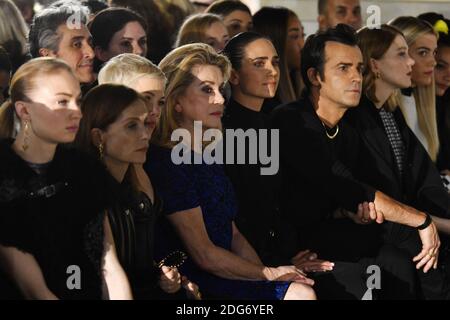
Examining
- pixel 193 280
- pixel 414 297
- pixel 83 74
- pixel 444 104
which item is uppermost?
pixel 83 74

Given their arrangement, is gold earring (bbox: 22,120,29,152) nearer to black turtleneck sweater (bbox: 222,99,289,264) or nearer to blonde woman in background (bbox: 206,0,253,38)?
black turtleneck sweater (bbox: 222,99,289,264)

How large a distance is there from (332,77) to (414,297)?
3.24 ft

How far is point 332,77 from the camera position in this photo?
3990 millimetres

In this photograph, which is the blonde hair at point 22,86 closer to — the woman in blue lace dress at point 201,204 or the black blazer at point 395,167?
the woman in blue lace dress at point 201,204

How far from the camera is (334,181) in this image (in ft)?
12.5

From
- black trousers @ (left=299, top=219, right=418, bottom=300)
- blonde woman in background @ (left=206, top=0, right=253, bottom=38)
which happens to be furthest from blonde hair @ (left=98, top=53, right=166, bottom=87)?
blonde woman in background @ (left=206, top=0, right=253, bottom=38)

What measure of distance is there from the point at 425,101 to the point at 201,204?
5.58 feet

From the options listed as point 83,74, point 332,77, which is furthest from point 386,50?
point 83,74

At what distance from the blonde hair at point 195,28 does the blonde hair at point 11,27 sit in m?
0.70

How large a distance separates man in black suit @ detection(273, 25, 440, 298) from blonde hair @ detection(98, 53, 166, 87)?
662mm

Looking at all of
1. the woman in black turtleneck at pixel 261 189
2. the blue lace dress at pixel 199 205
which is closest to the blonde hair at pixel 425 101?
the woman in black turtleneck at pixel 261 189

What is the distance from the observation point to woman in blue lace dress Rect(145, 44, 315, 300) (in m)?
3.36

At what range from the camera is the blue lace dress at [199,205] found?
3.36 metres
